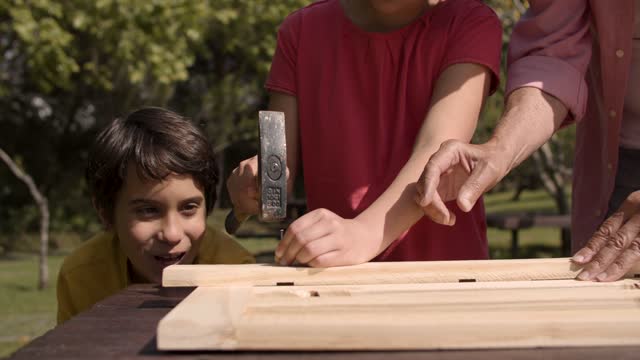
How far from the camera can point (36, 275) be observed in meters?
12.8

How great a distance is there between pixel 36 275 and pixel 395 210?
38.8ft

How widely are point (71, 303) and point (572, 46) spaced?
1.81 meters

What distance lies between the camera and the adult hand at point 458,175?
5.98 feet

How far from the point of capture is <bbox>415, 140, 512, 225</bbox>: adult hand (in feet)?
5.98

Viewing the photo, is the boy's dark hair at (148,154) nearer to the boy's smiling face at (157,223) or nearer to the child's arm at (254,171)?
the boy's smiling face at (157,223)

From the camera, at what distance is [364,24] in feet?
8.11

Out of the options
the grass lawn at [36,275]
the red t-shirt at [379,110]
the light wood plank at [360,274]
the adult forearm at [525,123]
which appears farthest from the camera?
the grass lawn at [36,275]

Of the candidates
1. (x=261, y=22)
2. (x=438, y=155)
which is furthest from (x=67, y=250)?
(x=438, y=155)

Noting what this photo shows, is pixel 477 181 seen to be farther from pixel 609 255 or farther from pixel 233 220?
pixel 233 220

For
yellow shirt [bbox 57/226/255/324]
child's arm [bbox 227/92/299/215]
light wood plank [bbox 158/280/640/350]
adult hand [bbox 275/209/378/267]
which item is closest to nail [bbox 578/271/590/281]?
light wood plank [bbox 158/280/640/350]

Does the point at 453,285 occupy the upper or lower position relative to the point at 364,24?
lower

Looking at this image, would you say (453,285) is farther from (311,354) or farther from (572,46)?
(572,46)

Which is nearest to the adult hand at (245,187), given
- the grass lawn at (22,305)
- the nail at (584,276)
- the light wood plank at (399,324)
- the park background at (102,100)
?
the light wood plank at (399,324)

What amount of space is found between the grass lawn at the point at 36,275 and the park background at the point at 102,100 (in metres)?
0.03
